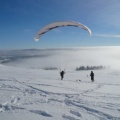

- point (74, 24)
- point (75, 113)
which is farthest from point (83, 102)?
point (74, 24)

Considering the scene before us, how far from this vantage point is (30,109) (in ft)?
27.7

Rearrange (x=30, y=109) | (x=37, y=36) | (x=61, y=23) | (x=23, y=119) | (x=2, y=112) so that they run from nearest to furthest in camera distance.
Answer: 1. (x=23, y=119)
2. (x=2, y=112)
3. (x=30, y=109)
4. (x=61, y=23)
5. (x=37, y=36)

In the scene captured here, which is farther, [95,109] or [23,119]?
[95,109]

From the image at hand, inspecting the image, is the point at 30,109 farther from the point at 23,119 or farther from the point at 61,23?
the point at 61,23

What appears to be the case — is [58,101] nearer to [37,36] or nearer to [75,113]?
[75,113]

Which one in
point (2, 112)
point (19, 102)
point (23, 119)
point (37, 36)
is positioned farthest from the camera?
point (37, 36)

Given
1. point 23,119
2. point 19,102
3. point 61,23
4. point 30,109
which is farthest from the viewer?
point 61,23

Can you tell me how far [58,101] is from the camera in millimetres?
10109

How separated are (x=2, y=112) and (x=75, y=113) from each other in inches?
121

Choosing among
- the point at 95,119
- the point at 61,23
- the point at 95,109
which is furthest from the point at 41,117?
the point at 61,23

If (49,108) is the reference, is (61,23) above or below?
above

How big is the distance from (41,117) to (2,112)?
1677 mm

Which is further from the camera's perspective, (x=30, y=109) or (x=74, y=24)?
(x=74, y=24)

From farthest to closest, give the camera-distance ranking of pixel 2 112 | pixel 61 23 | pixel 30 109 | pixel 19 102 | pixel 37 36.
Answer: pixel 37 36 < pixel 61 23 < pixel 19 102 < pixel 30 109 < pixel 2 112
